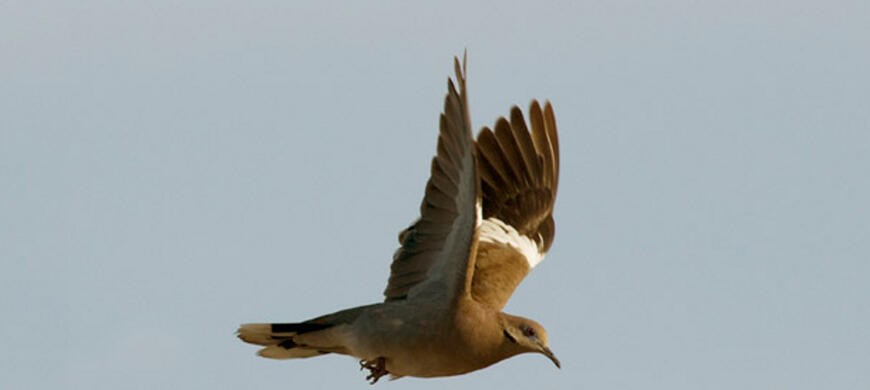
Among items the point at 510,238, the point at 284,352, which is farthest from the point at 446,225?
the point at 510,238

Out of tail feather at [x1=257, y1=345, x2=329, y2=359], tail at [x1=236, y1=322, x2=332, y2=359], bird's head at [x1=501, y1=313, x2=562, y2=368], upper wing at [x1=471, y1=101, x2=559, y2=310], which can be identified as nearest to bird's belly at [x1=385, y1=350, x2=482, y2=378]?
bird's head at [x1=501, y1=313, x2=562, y2=368]

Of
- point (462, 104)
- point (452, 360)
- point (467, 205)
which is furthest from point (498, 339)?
point (462, 104)

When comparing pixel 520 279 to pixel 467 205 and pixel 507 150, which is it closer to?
pixel 507 150

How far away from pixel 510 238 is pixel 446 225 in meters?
2.34

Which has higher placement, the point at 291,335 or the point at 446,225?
the point at 446,225

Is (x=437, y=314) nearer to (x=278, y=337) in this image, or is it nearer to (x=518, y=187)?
(x=278, y=337)

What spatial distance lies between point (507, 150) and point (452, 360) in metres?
2.69

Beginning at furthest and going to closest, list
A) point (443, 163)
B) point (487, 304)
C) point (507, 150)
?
point (507, 150)
point (487, 304)
point (443, 163)

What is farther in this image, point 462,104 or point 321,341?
point 321,341

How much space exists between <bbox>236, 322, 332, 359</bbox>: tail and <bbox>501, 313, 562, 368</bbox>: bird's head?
129cm

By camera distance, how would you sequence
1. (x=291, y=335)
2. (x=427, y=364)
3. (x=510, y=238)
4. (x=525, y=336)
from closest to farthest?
(x=427, y=364) < (x=525, y=336) < (x=291, y=335) < (x=510, y=238)

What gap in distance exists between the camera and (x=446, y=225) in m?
10.2

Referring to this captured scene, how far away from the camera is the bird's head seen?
1048cm

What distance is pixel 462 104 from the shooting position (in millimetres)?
9461
